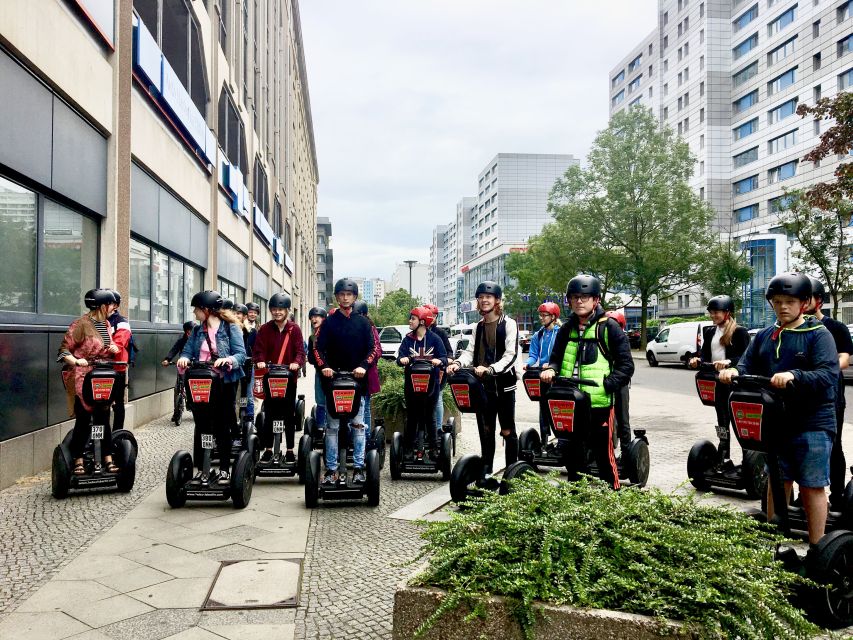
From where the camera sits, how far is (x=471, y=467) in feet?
18.9

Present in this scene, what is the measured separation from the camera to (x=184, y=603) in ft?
12.9

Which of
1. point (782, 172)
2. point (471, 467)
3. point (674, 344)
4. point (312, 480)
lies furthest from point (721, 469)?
point (782, 172)

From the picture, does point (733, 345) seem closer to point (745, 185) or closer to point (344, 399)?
point (344, 399)

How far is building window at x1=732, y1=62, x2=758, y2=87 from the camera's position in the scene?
61.3 m

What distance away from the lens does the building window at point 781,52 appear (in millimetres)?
55616

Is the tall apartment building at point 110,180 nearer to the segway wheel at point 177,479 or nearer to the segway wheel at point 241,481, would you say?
the segway wheel at point 177,479

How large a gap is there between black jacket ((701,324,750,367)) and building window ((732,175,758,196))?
61061mm

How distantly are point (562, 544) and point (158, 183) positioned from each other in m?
12.2

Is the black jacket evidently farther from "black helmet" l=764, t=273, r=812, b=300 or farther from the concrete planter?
the concrete planter

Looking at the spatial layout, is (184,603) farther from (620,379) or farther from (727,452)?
(727,452)

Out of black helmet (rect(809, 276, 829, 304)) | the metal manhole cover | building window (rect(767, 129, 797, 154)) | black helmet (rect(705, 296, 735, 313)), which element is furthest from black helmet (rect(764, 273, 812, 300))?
building window (rect(767, 129, 797, 154))

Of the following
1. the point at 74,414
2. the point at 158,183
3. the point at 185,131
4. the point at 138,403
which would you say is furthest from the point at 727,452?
the point at 185,131

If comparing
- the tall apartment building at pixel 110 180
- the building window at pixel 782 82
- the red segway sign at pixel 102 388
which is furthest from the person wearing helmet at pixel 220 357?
the building window at pixel 782 82

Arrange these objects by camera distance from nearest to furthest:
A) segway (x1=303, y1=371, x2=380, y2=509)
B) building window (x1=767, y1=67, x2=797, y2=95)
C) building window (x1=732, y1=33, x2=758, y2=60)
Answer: segway (x1=303, y1=371, x2=380, y2=509), building window (x1=767, y1=67, x2=797, y2=95), building window (x1=732, y1=33, x2=758, y2=60)
